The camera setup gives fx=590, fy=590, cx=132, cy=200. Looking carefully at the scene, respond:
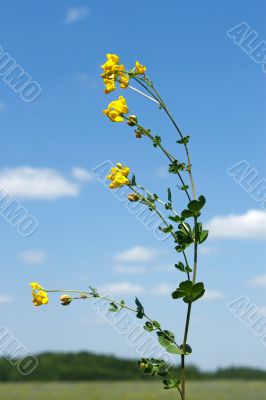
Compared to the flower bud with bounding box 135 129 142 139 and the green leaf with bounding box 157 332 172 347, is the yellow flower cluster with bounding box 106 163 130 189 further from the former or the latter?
the green leaf with bounding box 157 332 172 347

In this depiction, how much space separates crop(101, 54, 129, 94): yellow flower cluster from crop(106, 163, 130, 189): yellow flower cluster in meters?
0.27

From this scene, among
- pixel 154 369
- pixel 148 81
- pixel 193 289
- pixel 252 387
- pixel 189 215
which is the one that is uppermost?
pixel 252 387

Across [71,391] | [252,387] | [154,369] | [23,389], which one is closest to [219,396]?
[252,387]

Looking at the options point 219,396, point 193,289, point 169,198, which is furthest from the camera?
point 219,396

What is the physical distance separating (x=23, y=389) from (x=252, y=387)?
330cm

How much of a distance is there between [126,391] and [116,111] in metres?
6.67

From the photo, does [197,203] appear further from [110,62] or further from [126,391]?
[126,391]

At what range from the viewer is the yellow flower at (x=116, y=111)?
1.97 meters

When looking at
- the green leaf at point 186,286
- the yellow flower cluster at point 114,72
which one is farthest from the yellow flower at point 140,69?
the green leaf at point 186,286

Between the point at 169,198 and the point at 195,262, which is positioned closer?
the point at 195,262

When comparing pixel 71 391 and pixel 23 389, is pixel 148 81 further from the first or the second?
pixel 23 389

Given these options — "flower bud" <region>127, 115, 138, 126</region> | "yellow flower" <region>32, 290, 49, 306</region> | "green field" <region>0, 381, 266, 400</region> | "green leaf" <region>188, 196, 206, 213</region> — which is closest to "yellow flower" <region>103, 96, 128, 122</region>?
"flower bud" <region>127, 115, 138, 126</region>

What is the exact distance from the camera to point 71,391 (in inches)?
318

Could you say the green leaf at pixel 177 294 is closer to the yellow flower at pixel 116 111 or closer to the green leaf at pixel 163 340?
the green leaf at pixel 163 340
